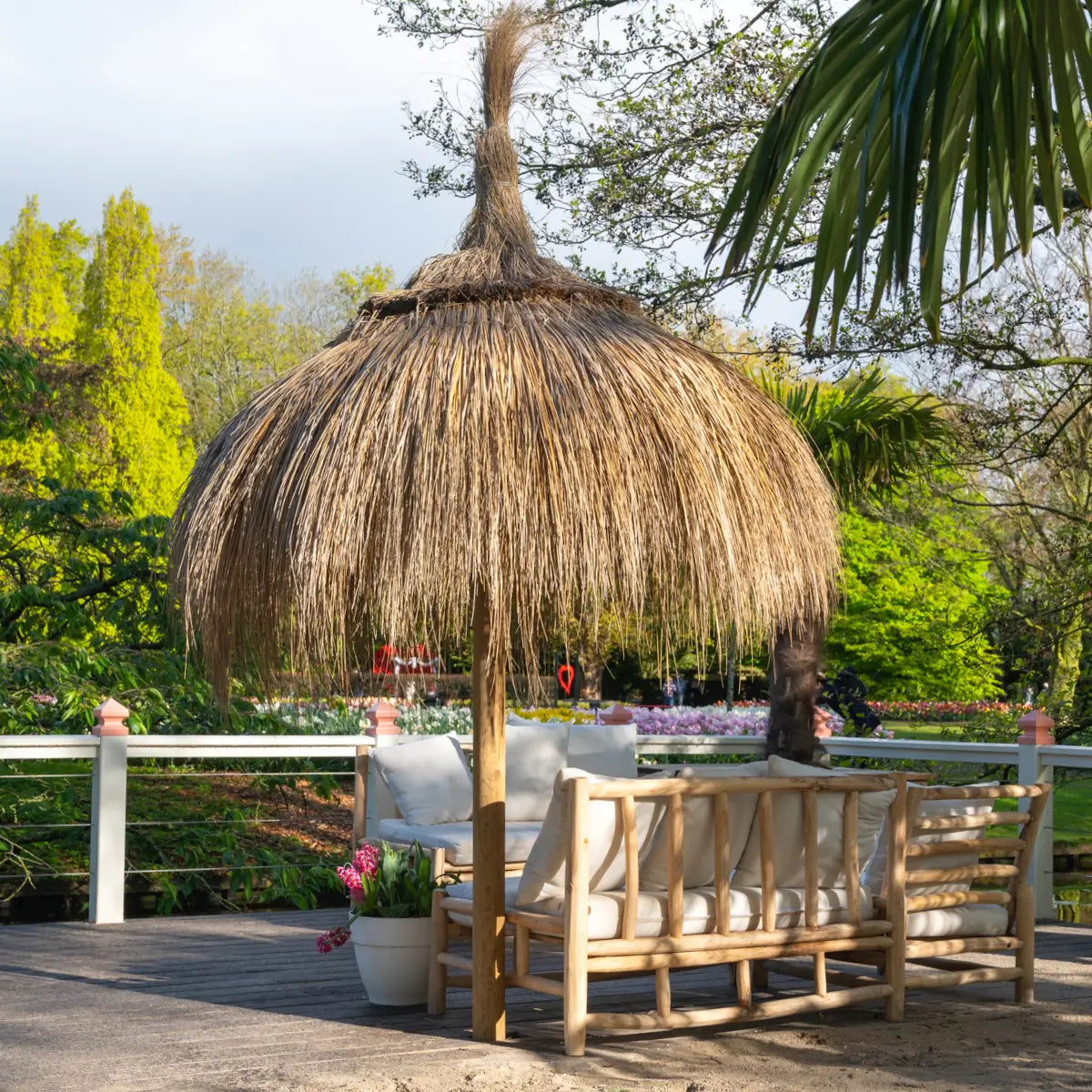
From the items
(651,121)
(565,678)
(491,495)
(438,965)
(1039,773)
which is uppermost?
(651,121)

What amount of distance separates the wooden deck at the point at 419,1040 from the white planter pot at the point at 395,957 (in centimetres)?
7

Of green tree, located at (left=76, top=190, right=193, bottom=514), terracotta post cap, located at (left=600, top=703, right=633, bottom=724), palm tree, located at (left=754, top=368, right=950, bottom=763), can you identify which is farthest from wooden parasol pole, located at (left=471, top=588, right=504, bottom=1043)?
green tree, located at (left=76, top=190, right=193, bottom=514)

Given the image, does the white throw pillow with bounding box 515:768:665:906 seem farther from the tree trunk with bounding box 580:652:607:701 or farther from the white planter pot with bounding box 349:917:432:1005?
the tree trunk with bounding box 580:652:607:701

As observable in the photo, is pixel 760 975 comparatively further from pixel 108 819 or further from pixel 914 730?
pixel 914 730

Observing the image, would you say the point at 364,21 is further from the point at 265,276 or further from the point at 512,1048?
the point at 265,276

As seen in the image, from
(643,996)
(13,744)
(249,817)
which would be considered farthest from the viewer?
(249,817)

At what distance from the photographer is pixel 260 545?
4188mm

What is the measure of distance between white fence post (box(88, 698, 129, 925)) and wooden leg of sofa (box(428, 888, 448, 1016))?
265cm

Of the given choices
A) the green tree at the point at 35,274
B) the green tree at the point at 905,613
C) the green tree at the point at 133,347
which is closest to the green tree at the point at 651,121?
the green tree at the point at 905,613

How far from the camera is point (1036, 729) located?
7.27 meters

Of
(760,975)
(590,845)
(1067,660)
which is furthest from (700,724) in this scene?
(590,845)

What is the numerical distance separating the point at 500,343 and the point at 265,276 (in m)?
23.2

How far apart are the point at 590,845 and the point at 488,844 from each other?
0.45 m

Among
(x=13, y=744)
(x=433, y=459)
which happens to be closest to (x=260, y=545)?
(x=433, y=459)
